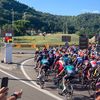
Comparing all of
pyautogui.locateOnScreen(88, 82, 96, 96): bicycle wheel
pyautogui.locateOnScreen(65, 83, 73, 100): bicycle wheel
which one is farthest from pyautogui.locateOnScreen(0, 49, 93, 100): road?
pyautogui.locateOnScreen(65, 83, 73, 100): bicycle wheel

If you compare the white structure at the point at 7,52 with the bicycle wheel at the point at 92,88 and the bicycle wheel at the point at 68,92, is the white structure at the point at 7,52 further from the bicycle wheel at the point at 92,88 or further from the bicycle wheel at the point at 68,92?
the bicycle wheel at the point at 68,92

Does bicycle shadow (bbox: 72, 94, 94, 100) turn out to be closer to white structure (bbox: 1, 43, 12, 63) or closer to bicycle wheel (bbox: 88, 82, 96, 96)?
bicycle wheel (bbox: 88, 82, 96, 96)

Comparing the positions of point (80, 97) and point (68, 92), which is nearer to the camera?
point (68, 92)

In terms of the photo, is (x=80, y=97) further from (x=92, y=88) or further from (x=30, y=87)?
(x=30, y=87)

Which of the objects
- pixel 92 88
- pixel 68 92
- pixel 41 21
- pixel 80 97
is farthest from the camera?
pixel 41 21

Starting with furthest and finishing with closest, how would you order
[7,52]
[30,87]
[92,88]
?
[7,52]
[30,87]
[92,88]

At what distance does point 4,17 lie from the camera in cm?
15925

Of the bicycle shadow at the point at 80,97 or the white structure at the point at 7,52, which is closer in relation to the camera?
the bicycle shadow at the point at 80,97

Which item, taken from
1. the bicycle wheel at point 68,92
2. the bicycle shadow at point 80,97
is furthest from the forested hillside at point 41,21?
the bicycle wheel at point 68,92

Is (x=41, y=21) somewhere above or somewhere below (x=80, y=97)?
above

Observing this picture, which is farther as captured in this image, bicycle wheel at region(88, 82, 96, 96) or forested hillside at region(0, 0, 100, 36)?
forested hillside at region(0, 0, 100, 36)

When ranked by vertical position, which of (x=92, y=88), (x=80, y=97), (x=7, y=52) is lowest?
(x=80, y=97)

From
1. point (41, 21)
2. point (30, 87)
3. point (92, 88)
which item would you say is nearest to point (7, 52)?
point (30, 87)

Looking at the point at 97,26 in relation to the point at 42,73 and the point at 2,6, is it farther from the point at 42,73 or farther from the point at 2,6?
the point at 42,73
